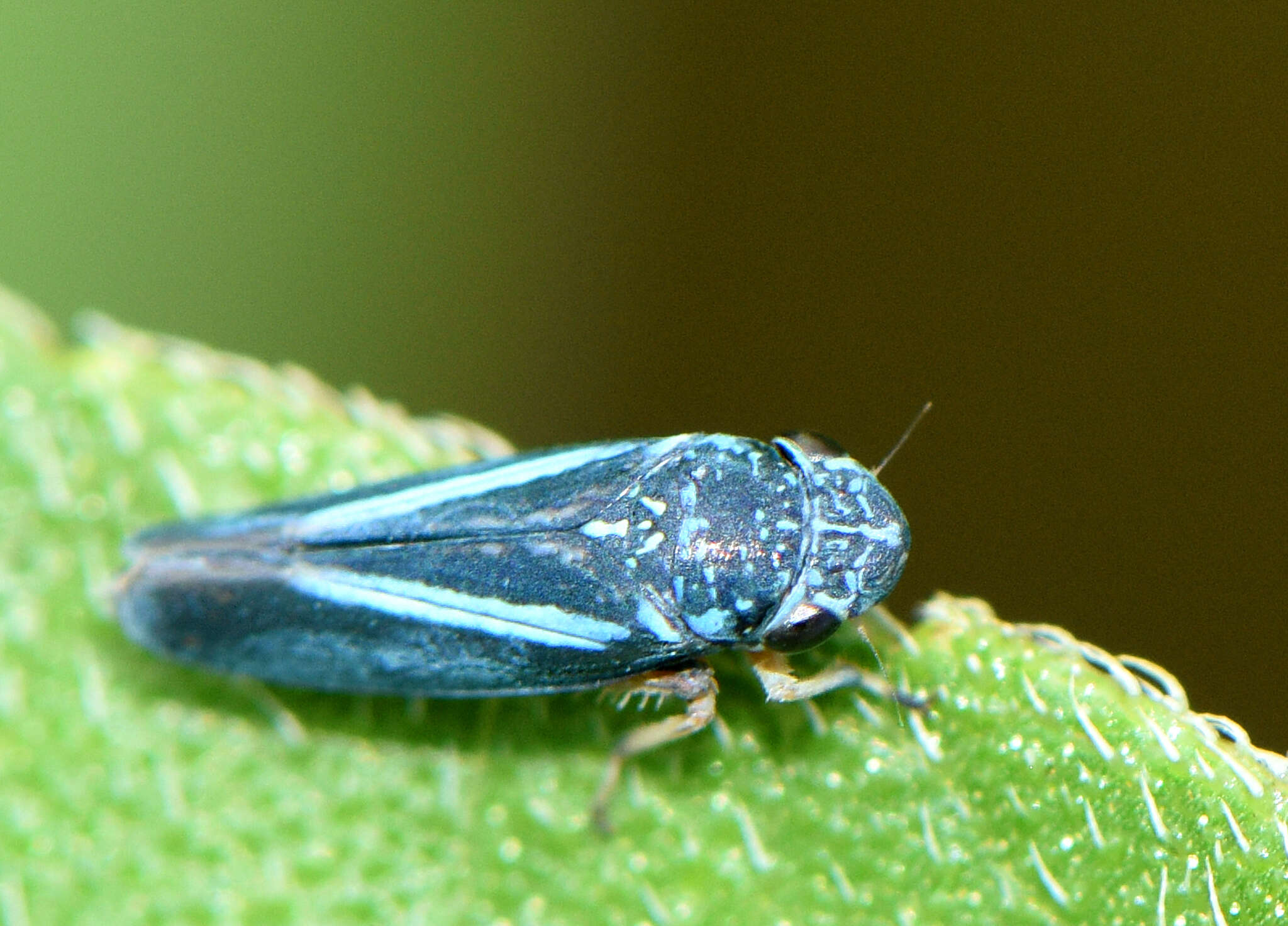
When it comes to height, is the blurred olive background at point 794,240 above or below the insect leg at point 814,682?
above

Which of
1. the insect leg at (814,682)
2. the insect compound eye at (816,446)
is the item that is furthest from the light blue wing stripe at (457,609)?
the insect compound eye at (816,446)

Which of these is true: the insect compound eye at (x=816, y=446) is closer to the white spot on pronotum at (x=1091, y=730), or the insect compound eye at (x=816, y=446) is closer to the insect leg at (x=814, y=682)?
the insect leg at (x=814, y=682)

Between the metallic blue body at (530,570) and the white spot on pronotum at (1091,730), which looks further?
Answer: the metallic blue body at (530,570)

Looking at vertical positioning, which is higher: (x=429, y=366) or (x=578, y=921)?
(x=429, y=366)

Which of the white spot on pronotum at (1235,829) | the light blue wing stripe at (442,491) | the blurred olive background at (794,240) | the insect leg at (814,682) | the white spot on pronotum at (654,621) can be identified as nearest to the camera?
the white spot on pronotum at (1235,829)

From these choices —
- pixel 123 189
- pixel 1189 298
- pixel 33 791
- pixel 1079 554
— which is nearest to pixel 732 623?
pixel 33 791

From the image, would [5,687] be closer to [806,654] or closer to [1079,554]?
[806,654]
